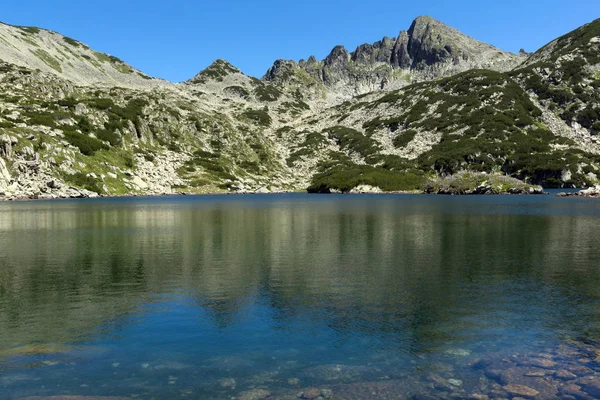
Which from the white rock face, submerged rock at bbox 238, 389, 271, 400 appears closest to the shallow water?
submerged rock at bbox 238, 389, 271, 400

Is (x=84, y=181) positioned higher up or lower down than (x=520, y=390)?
higher up

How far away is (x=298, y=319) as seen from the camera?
2147 centimetres

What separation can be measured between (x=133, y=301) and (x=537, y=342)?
21.0 meters

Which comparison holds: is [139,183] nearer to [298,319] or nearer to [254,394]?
[298,319]

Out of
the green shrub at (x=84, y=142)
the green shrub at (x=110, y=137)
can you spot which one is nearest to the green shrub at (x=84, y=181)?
the green shrub at (x=84, y=142)

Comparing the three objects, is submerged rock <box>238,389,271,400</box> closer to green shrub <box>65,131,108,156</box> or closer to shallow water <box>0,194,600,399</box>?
shallow water <box>0,194,600,399</box>

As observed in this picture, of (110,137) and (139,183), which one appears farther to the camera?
Result: (110,137)

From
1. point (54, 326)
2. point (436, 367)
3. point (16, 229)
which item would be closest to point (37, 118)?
point (16, 229)

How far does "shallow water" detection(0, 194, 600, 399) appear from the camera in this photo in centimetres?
1481

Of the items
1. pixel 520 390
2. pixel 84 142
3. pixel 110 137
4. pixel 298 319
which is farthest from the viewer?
pixel 110 137

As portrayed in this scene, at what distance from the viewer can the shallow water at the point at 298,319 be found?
1481 cm

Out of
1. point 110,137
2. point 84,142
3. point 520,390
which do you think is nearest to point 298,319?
point 520,390

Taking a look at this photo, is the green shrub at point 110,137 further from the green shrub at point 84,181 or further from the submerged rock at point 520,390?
the submerged rock at point 520,390

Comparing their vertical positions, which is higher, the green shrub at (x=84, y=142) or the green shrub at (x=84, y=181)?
the green shrub at (x=84, y=142)
